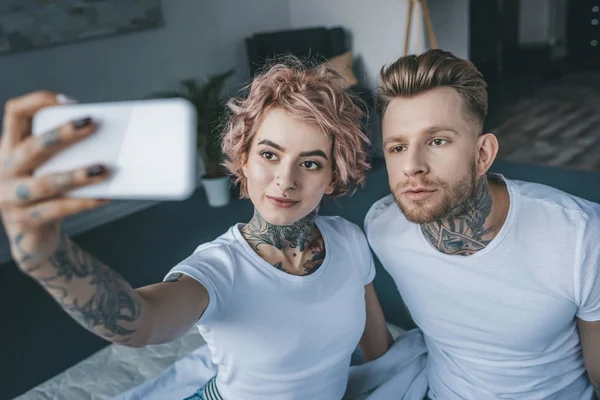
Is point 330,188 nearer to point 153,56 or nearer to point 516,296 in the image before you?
point 516,296

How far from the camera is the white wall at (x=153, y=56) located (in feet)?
12.1

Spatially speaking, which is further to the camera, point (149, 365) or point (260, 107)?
point (149, 365)

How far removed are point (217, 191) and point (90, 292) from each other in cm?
359

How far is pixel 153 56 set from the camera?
435cm

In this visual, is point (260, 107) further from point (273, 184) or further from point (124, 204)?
point (124, 204)

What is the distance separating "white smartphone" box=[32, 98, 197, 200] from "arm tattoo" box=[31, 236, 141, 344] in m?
0.14

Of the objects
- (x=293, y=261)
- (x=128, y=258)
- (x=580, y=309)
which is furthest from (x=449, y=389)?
(x=128, y=258)

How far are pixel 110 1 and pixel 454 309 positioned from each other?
3563mm

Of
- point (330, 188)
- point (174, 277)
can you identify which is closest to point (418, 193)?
point (330, 188)

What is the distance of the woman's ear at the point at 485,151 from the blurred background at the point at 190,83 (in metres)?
1.20

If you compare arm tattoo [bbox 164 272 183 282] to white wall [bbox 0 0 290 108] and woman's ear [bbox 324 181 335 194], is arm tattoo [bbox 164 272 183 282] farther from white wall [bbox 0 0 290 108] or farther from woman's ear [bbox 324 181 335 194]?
white wall [bbox 0 0 290 108]

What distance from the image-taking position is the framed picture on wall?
346cm

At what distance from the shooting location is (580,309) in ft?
4.27

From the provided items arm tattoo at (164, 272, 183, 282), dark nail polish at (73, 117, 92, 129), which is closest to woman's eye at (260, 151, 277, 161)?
arm tattoo at (164, 272, 183, 282)
